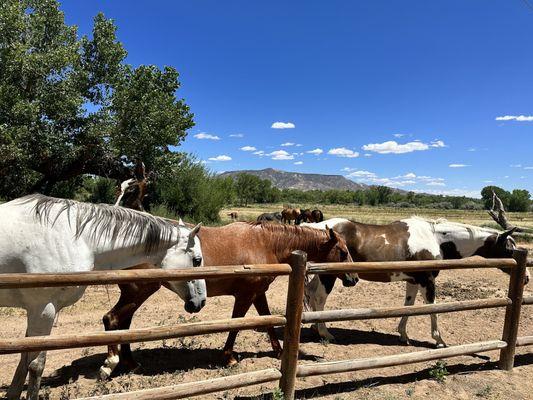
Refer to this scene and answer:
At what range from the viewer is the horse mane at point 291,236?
197 inches

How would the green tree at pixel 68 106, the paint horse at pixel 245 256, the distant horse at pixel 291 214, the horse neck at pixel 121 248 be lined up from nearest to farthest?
the horse neck at pixel 121 248 < the paint horse at pixel 245 256 < the green tree at pixel 68 106 < the distant horse at pixel 291 214

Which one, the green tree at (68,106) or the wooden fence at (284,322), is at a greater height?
the green tree at (68,106)

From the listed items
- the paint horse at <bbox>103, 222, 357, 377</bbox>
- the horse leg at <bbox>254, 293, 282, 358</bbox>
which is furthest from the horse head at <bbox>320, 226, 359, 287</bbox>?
the horse leg at <bbox>254, 293, 282, 358</bbox>

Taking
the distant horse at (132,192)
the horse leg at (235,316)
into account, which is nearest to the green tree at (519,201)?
the distant horse at (132,192)

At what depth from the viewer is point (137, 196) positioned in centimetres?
682

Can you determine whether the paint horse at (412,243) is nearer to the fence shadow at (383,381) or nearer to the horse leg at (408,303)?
the horse leg at (408,303)

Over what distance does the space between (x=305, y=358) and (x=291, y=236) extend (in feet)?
5.12

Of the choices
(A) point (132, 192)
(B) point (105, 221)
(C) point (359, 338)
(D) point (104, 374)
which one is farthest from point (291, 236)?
(A) point (132, 192)

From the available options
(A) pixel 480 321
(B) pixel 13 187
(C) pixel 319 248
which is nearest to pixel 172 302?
(C) pixel 319 248

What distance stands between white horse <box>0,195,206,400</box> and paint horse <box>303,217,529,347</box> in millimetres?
2671

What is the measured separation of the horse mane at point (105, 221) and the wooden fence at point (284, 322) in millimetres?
844

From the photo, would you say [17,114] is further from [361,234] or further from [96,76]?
[361,234]

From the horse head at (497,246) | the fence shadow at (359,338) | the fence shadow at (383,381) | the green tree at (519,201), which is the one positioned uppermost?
the green tree at (519,201)

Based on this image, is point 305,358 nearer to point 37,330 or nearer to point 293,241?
point 293,241
